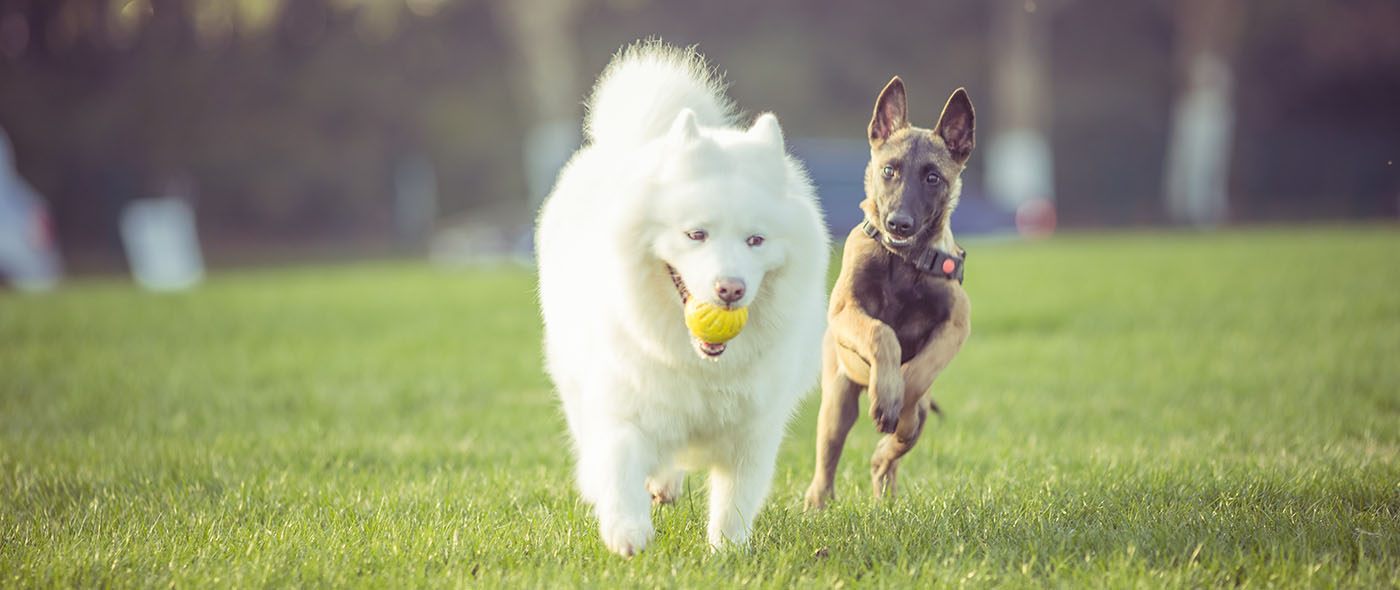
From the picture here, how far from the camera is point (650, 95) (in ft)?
12.2

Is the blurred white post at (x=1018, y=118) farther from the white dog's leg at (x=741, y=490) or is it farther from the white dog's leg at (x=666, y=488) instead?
the white dog's leg at (x=741, y=490)

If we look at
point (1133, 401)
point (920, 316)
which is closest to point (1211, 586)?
point (920, 316)

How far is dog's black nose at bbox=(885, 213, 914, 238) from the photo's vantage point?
9.96 feet

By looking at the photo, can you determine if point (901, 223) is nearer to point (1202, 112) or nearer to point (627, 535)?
point (627, 535)

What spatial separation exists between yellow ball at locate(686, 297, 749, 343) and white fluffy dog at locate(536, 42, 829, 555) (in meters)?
0.05

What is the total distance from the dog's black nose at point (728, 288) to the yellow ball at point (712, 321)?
62mm

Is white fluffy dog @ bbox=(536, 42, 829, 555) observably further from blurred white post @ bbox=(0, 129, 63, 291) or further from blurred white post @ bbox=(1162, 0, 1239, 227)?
blurred white post @ bbox=(1162, 0, 1239, 227)

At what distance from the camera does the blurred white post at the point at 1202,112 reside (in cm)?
2559

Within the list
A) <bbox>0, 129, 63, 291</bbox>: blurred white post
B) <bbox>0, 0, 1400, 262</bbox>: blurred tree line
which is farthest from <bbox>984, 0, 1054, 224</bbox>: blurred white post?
<bbox>0, 129, 63, 291</bbox>: blurred white post

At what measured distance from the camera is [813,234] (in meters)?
3.21

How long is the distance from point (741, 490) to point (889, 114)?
1.24 m

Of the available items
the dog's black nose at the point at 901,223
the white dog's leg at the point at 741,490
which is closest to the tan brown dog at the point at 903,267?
the dog's black nose at the point at 901,223

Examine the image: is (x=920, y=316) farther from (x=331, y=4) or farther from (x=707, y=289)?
(x=331, y=4)

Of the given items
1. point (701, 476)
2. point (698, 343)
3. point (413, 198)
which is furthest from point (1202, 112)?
point (698, 343)
